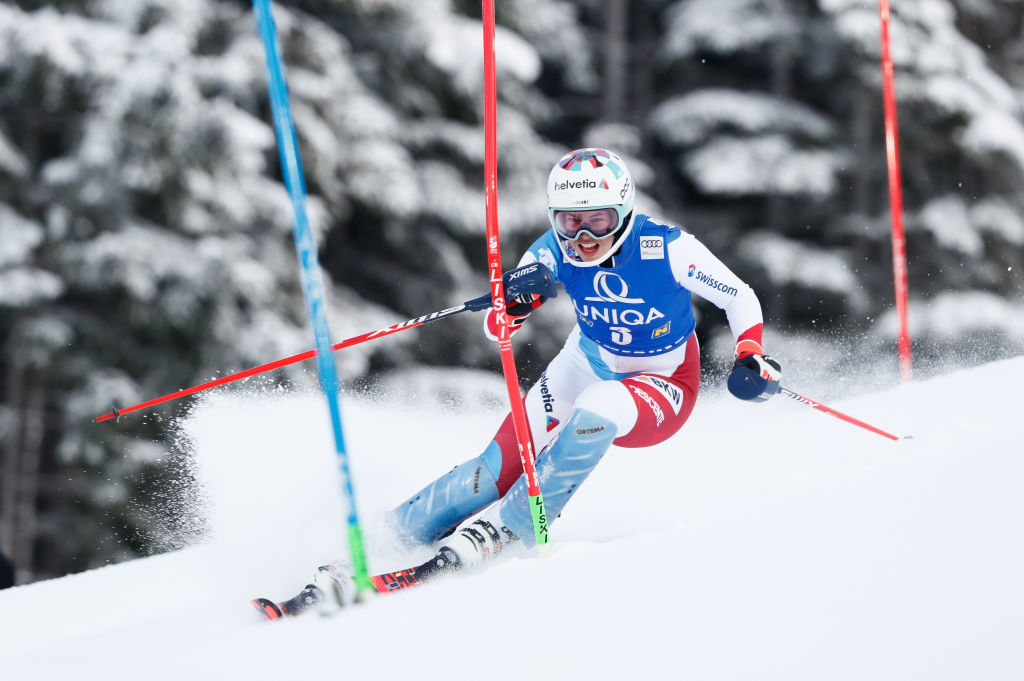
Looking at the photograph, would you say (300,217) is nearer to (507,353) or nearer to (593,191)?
(507,353)

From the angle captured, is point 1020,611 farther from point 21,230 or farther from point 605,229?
point 21,230

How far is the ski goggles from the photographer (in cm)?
338

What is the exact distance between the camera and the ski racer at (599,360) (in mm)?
3211

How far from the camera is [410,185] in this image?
864 cm

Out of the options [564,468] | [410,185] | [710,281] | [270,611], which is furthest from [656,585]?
[410,185]

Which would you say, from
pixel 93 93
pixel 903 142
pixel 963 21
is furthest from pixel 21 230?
pixel 963 21

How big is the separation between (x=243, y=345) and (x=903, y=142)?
6.83 m

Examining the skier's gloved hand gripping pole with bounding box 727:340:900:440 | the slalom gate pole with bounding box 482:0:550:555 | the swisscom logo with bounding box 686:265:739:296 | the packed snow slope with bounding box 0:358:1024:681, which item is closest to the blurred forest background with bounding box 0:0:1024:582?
the packed snow slope with bounding box 0:358:1024:681

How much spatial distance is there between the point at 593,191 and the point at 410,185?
17.9 feet

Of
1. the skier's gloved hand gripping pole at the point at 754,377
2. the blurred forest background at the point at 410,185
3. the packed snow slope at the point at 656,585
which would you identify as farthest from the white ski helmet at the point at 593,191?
the blurred forest background at the point at 410,185

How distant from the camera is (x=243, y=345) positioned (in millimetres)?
7902

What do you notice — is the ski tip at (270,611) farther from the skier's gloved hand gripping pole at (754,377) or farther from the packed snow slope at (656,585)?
the skier's gloved hand gripping pole at (754,377)

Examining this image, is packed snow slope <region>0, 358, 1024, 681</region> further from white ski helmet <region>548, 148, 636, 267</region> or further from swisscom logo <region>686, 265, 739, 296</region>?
white ski helmet <region>548, 148, 636, 267</region>

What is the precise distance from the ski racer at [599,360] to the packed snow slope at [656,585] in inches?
11.2
